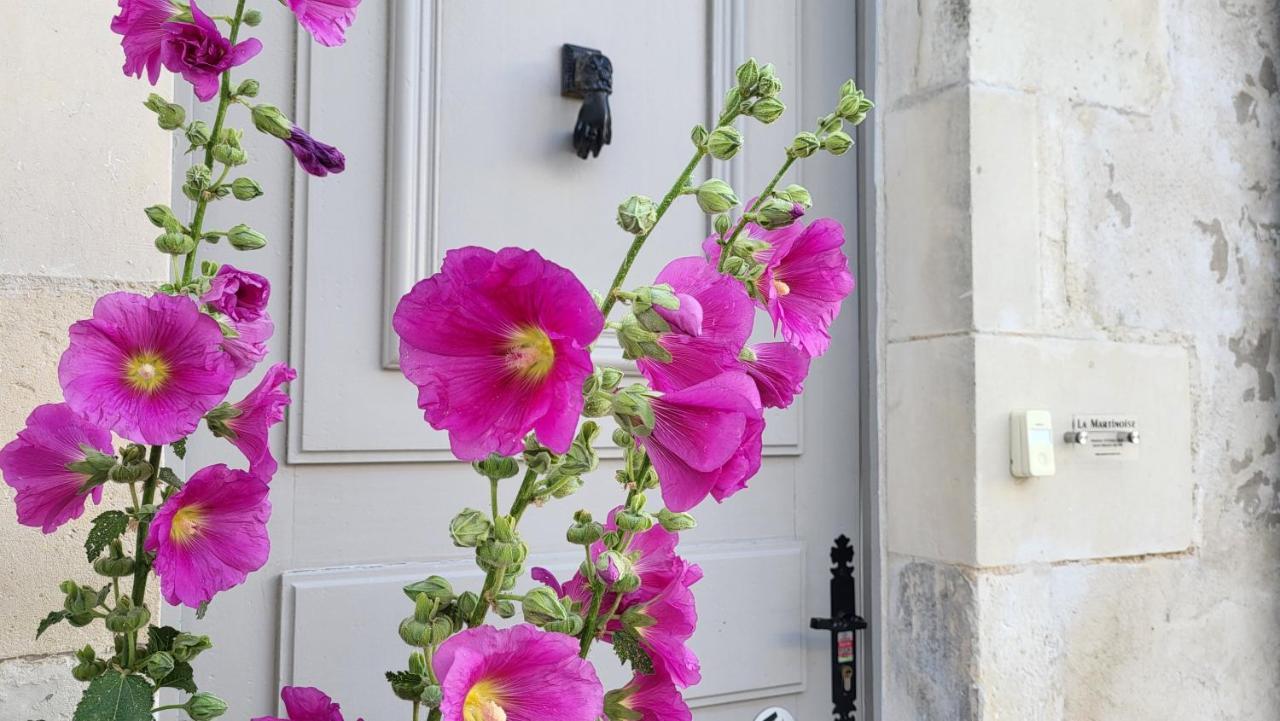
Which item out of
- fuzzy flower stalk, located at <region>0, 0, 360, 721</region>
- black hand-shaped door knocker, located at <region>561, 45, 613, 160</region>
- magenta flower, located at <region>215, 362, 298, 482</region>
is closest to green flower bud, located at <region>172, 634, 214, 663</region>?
fuzzy flower stalk, located at <region>0, 0, 360, 721</region>

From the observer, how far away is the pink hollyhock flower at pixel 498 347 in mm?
443

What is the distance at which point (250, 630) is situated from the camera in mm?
1140

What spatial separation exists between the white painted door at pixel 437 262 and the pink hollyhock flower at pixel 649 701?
0.65m

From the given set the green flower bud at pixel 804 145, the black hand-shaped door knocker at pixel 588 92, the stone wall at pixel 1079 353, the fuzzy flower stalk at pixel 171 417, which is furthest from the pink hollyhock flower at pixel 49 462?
the stone wall at pixel 1079 353

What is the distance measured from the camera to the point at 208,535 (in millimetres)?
578

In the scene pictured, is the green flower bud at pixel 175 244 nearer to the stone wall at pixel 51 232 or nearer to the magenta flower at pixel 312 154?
the magenta flower at pixel 312 154

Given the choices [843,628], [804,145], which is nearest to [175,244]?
[804,145]

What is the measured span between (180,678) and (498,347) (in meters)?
0.30

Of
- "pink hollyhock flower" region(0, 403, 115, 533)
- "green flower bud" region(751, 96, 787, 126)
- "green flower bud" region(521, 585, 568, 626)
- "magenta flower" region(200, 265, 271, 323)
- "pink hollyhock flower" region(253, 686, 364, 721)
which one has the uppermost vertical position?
"green flower bud" region(751, 96, 787, 126)

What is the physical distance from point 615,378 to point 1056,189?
1183mm

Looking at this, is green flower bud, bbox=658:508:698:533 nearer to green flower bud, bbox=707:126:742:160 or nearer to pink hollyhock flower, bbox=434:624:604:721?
pink hollyhock flower, bbox=434:624:604:721

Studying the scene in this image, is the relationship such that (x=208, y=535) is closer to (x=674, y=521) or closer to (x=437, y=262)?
(x=674, y=521)

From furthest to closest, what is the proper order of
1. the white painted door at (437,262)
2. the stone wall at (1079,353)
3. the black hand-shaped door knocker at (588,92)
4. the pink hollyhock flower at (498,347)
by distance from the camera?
1. the stone wall at (1079,353)
2. the black hand-shaped door knocker at (588,92)
3. the white painted door at (437,262)
4. the pink hollyhock flower at (498,347)

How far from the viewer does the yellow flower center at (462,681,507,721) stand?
0.48 m
